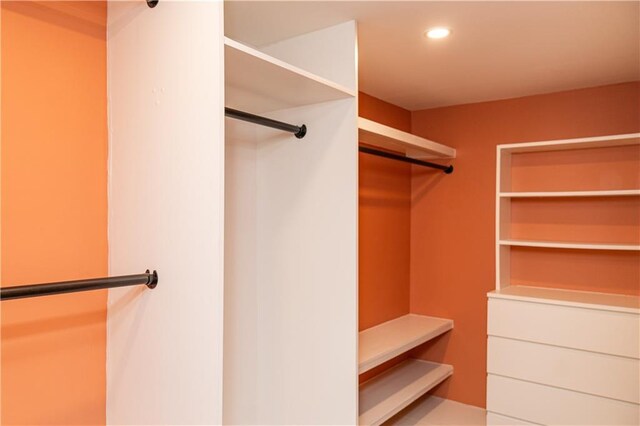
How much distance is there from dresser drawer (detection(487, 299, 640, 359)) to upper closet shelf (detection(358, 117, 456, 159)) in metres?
1.04

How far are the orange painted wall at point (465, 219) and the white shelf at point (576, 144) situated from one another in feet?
0.69

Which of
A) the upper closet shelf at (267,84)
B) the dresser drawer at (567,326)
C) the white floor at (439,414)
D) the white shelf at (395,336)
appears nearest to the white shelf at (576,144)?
the dresser drawer at (567,326)

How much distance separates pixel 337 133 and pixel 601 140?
5.28 ft

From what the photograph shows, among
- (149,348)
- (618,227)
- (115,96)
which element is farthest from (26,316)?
(618,227)

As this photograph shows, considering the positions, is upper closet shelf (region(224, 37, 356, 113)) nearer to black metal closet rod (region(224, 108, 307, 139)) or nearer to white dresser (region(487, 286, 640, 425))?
black metal closet rod (region(224, 108, 307, 139))

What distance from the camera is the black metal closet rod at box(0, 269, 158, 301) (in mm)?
1134

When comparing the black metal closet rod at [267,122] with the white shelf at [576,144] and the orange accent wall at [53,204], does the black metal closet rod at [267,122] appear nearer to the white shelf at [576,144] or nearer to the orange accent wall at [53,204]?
the orange accent wall at [53,204]

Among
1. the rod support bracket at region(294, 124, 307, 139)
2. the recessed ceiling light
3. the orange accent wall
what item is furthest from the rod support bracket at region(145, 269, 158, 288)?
the recessed ceiling light

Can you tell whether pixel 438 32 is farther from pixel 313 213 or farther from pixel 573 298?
pixel 573 298

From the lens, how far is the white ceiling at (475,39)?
178cm

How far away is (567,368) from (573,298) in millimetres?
409

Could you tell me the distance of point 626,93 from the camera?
2746 mm

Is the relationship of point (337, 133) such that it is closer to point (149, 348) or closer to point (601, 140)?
point (149, 348)

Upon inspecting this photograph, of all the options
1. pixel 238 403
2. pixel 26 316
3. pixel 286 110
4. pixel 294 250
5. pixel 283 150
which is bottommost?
pixel 238 403
